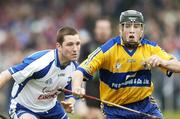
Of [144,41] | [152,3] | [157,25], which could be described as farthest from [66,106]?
[152,3]

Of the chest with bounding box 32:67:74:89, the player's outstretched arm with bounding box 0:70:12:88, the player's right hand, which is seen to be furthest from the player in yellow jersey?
the player's outstretched arm with bounding box 0:70:12:88

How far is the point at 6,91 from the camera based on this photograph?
2053 cm

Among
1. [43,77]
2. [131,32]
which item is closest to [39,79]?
[43,77]

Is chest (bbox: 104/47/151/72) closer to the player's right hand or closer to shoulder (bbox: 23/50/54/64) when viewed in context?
the player's right hand

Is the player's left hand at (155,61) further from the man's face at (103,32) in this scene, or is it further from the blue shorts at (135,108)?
the man's face at (103,32)

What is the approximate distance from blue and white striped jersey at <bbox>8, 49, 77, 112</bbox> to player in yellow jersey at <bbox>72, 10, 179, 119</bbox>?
2.99 feet

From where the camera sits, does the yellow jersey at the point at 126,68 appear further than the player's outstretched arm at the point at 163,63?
Yes

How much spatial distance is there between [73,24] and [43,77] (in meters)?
11.8

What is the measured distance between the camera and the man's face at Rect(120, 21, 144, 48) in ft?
33.9

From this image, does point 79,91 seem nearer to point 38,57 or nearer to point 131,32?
point 131,32

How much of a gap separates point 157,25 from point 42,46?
3.27 meters

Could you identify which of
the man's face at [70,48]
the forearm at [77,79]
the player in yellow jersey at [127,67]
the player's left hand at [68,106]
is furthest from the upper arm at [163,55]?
the player's left hand at [68,106]

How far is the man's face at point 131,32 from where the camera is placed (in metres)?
10.3

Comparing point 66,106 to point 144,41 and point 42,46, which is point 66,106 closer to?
point 144,41
